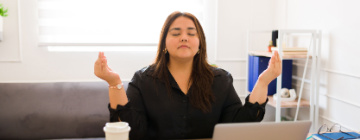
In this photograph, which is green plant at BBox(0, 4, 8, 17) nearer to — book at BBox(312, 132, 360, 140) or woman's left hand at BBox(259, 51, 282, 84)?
woman's left hand at BBox(259, 51, 282, 84)

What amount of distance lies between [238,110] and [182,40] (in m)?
0.40

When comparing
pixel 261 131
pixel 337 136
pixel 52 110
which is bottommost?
pixel 52 110

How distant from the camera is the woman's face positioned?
62.7 inches

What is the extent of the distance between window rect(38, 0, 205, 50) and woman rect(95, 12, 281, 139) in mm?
1558

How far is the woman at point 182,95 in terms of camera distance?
1.59 m

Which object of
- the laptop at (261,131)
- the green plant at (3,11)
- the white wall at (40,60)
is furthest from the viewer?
the white wall at (40,60)

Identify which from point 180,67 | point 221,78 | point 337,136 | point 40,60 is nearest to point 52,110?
point 40,60

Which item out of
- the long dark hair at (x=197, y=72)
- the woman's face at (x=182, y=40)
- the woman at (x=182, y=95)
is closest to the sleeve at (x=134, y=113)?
the woman at (x=182, y=95)

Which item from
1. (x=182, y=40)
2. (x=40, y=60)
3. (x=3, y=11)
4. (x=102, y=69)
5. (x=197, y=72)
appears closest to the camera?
(x=102, y=69)

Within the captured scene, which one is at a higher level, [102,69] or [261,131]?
[102,69]

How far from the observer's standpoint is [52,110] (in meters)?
2.64

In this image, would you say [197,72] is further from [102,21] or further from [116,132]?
[102,21]

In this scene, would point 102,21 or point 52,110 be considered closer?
point 52,110

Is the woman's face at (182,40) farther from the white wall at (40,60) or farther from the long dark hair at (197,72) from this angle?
the white wall at (40,60)
